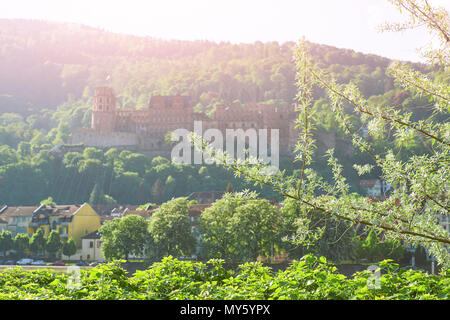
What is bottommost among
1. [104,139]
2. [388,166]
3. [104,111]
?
[388,166]

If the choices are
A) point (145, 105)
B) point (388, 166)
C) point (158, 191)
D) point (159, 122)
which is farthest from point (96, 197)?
point (145, 105)

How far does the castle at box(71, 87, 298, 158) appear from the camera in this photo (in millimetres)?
95562

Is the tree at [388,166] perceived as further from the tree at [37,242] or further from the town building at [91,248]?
the tree at [37,242]

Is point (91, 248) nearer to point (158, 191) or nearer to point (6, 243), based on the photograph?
point (6, 243)

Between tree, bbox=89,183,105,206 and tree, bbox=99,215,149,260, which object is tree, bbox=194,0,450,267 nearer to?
tree, bbox=99,215,149,260

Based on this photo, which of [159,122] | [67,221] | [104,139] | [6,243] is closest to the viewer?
[6,243]

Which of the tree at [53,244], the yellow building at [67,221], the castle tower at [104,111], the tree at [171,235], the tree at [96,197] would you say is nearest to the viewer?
the tree at [171,235]

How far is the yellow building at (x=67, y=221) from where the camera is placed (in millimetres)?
57719

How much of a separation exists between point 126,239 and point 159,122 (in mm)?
62061

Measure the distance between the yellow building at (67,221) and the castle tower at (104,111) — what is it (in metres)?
40.2

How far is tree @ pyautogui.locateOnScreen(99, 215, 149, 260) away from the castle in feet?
165

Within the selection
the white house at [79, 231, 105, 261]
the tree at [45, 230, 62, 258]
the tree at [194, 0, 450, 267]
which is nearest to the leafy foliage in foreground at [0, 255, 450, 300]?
the tree at [194, 0, 450, 267]

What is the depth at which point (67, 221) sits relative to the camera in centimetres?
5875

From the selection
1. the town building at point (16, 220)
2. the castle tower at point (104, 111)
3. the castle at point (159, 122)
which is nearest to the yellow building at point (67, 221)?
the town building at point (16, 220)
